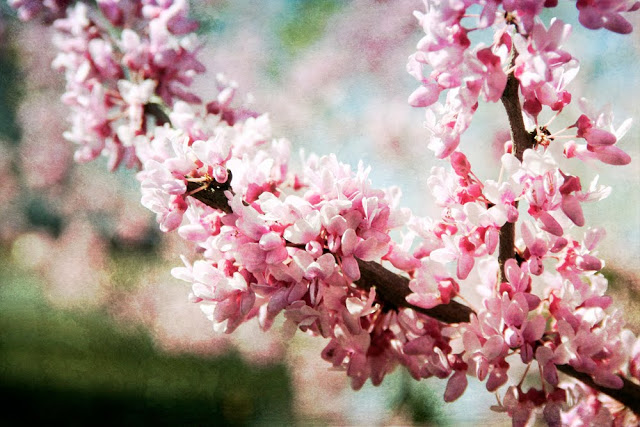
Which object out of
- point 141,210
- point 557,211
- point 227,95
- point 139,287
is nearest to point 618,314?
point 557,211

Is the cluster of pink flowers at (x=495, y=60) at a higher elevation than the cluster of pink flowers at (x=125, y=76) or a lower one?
higher

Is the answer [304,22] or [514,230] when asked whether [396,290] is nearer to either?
[514,230]

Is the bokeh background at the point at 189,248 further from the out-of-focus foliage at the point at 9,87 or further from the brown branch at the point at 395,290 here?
the brown branch at the point at 395,290

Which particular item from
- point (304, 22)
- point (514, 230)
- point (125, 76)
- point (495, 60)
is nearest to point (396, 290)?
point (514, 230)

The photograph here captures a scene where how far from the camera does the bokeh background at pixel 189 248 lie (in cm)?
99

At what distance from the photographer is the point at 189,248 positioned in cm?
121

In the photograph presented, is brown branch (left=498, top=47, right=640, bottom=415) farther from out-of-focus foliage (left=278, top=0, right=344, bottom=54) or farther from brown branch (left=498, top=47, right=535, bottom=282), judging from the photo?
out-of-focus foliage (left=278, top=0, right=344, bottom=54)

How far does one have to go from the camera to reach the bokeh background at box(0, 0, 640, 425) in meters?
0.99

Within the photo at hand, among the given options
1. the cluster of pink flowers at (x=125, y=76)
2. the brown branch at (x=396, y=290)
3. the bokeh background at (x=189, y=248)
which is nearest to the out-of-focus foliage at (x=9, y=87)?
the bokeh background at (x=189, y=248)

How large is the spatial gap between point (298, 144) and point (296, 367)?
1.87ft

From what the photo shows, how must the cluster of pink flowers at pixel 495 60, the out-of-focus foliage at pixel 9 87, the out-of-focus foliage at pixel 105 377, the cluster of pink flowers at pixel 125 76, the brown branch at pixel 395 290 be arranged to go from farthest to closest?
the out-of-focus foliage at pixel 9 87 → the out-of-focus foliage at pixel 105 377 → the cluster of pink flowers at pixel 125 76 → the brown branch at pixel 395 290 → the cluster of pink flowers at pixel 495 60

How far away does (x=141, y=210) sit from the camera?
1.52 meters

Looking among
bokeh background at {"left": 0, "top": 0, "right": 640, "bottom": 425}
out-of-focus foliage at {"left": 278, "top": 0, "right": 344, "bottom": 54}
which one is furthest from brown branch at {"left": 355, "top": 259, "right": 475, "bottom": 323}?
out-of-focus foliage at {"left": 278, "top": 0, "right": 344, "bottom": 54}

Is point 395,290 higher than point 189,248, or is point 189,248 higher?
point 395,290
